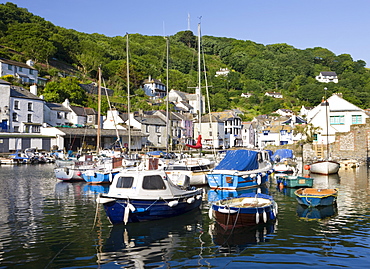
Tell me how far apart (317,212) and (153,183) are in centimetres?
1077

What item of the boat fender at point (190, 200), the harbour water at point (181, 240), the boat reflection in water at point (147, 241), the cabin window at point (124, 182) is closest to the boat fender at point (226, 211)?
the harbour water at point (181, 240)

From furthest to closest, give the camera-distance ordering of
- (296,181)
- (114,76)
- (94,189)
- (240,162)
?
(114,76) < (94,189) < (296,181) < (240,162)

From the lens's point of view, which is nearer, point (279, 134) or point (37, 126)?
point (37, 126)

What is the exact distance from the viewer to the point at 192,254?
14.0 metres

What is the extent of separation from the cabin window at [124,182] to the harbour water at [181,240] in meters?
2.11

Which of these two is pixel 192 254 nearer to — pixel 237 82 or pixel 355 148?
pixel 355 148

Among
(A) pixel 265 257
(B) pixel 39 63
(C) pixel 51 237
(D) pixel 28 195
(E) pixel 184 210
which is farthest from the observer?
(B) pixel 39 63

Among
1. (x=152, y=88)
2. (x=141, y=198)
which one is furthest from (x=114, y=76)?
(x=141, y=198)

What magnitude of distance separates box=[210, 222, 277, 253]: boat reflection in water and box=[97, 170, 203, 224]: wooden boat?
105 inches

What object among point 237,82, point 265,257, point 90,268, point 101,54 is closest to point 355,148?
point 265,257

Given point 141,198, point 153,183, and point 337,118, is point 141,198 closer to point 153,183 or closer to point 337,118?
point 153,183

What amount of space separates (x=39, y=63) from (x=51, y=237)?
110 m

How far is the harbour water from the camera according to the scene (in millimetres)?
13047

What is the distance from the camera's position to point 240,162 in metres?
31.9
